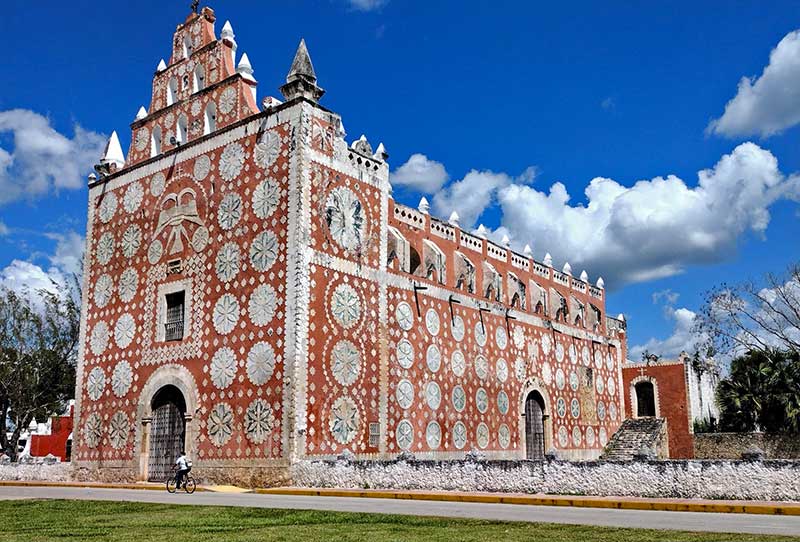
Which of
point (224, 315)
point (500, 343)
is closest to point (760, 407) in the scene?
point (500, 343)

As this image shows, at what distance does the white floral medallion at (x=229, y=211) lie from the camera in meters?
25.7

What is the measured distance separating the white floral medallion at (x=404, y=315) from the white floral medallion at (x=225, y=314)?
5741 millimetres

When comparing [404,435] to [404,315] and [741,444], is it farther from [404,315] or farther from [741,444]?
[741,444]

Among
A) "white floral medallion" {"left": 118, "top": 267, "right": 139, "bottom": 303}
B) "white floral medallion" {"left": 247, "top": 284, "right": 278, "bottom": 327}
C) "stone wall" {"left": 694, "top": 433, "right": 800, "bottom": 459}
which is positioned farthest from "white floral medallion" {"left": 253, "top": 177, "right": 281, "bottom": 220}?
"stone wall" {"left": 694, "top": 433, "right": 800, "bottom": 459}

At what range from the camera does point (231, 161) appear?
2633 cm

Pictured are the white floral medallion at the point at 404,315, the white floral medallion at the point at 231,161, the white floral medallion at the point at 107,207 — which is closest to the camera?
the white floral medallion at the point at 231,161

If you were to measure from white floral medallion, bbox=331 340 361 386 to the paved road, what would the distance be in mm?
4889

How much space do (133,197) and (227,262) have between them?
6.35 meters

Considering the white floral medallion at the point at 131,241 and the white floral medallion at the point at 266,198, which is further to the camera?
the white floral medallion at the point at 131,241

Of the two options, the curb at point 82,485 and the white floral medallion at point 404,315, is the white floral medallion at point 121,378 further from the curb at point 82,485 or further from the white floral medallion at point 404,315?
the white floral medallion at point 404,315

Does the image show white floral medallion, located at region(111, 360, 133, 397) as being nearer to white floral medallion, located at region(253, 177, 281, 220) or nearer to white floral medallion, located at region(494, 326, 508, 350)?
white floral medallion, located at region(253, 177, 281, 220)

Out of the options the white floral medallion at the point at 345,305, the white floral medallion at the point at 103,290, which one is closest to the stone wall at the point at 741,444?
the white floral medallion at the point at 345,305

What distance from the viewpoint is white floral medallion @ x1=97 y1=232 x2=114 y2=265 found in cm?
2983

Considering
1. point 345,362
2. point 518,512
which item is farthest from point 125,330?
point 518,512
